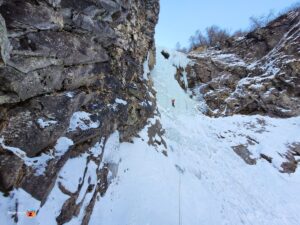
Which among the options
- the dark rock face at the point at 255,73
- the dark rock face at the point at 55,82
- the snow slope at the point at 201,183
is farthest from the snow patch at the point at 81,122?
the dark rock face at the point at 255,73

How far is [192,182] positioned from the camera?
8.63 metres

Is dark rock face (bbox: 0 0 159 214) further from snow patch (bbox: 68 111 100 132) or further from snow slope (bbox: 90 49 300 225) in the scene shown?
snow slope (bbox: 90 49 300 225)

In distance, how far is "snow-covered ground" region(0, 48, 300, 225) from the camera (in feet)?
18.6

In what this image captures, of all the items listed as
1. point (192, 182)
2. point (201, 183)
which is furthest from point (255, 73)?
point (192, 182)

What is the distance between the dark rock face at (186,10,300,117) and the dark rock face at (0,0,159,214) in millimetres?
11516

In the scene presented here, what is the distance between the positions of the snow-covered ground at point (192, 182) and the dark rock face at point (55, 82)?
1.33 feet

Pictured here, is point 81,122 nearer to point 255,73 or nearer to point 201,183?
point 201,183

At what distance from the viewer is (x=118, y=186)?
6570 mm

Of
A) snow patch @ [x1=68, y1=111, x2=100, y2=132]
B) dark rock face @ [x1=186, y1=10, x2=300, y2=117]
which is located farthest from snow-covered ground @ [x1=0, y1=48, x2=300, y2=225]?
dark rock face @ [x1=186, y1=10, x2=300, y2=117]

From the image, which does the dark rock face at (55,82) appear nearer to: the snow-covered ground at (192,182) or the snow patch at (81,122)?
the snow patch at (81,122)

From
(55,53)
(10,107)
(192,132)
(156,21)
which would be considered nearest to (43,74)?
(55,53)

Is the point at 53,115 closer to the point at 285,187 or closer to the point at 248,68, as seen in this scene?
the point at 285,187

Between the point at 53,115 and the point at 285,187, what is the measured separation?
9.77 meters

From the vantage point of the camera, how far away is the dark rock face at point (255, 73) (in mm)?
16641
